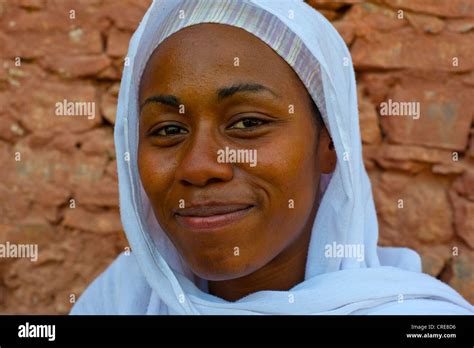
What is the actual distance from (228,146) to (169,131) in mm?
175

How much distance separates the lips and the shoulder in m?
0.46

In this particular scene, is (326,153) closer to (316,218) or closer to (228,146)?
(316,218)

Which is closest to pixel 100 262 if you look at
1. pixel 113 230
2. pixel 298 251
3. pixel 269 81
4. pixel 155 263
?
pixel 113 230

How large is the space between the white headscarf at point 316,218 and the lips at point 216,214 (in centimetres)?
25

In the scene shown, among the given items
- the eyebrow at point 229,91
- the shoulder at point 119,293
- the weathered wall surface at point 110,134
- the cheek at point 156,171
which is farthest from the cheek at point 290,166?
the weathered wall surface at point 110,134

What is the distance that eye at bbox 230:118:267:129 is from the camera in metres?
1.54

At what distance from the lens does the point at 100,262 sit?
289 cm

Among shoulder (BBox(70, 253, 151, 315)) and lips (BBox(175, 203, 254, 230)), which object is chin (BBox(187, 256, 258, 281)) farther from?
shoulder (BBox(70, 253, 151, 315))

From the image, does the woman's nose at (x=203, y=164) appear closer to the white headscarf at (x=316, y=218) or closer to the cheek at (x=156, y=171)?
the cheek at (x=156, y=171)

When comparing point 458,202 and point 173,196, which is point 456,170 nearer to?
point 458,202

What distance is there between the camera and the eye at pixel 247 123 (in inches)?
60.7

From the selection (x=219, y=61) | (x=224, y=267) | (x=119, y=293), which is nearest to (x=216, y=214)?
(x=224, y=267)

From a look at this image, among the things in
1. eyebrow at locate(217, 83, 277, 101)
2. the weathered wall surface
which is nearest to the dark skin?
eyebrow at locate(217, 83, 277, 101)

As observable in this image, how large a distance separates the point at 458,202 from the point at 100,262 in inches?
59.7
